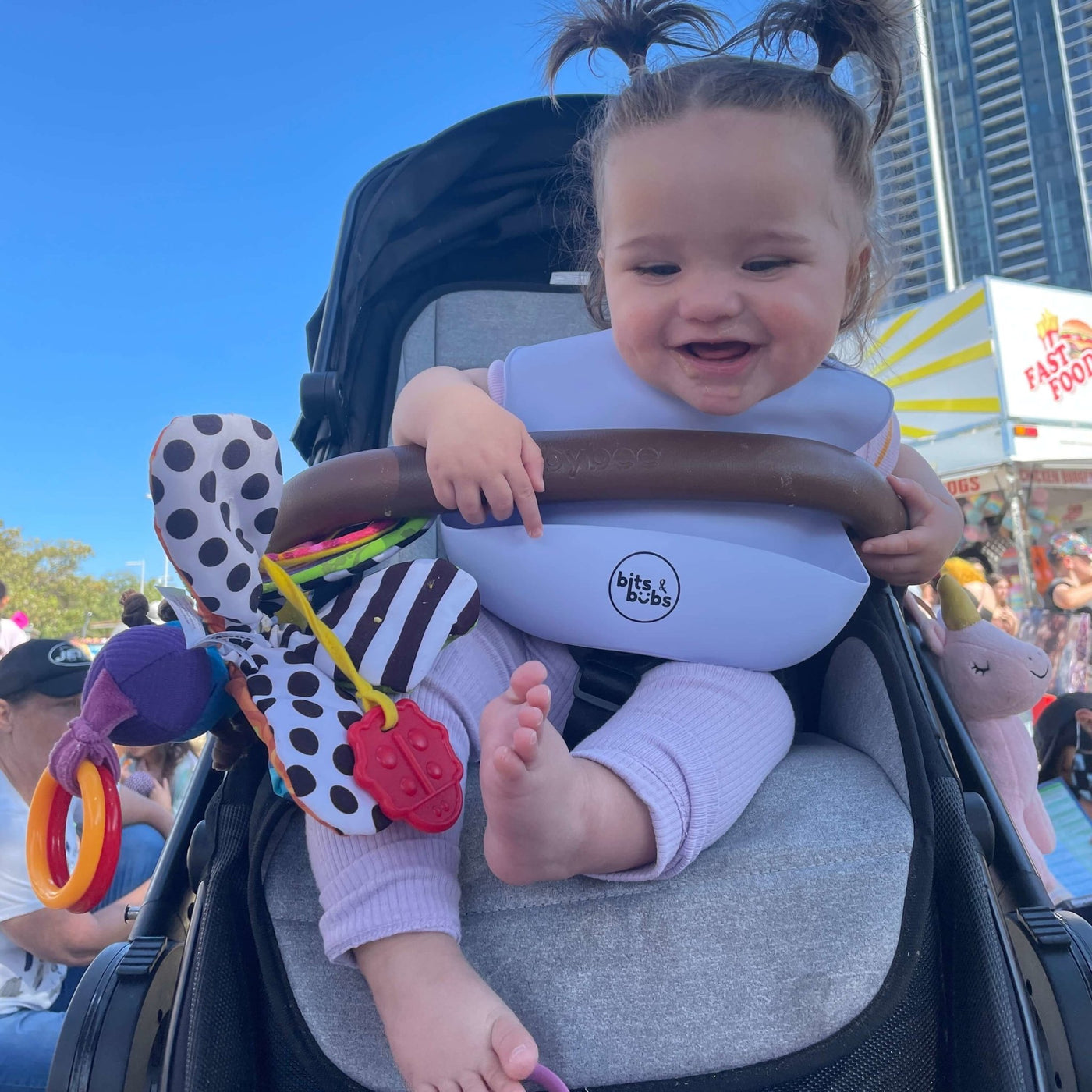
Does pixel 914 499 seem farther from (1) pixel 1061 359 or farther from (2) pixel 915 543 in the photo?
(1) pixel 1061 359

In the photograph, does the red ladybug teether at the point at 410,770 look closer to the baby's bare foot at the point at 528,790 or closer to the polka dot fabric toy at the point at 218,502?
the baby's bare foot at the point at 528,790

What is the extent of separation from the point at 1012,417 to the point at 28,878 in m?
7.21

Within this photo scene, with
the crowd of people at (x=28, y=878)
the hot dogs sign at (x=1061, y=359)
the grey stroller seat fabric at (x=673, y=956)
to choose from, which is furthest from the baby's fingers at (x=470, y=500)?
the hot dogs sign at (x=1061, y=359)

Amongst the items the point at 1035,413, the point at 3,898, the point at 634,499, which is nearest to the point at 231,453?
the point at 634,499

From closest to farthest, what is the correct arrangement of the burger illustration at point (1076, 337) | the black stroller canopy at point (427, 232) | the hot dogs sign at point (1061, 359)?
the black stroller canopy at point (427, 232)
the hot dogs sign at point (1061, 359)
the burger illustration at point (1076, 337)

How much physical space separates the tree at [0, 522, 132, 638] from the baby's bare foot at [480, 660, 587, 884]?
27340 mm

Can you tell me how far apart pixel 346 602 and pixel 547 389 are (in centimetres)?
39

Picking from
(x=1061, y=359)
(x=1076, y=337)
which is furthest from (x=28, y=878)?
(x=1076, y=337)

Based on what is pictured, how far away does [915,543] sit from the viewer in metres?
1.02

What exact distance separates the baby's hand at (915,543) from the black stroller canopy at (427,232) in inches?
42.7

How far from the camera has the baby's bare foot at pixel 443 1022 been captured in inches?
23.9

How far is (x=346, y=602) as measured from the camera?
866mm

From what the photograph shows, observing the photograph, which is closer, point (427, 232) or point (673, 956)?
point (673, 956)

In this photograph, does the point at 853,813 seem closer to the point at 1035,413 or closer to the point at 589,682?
the point at 589,682
